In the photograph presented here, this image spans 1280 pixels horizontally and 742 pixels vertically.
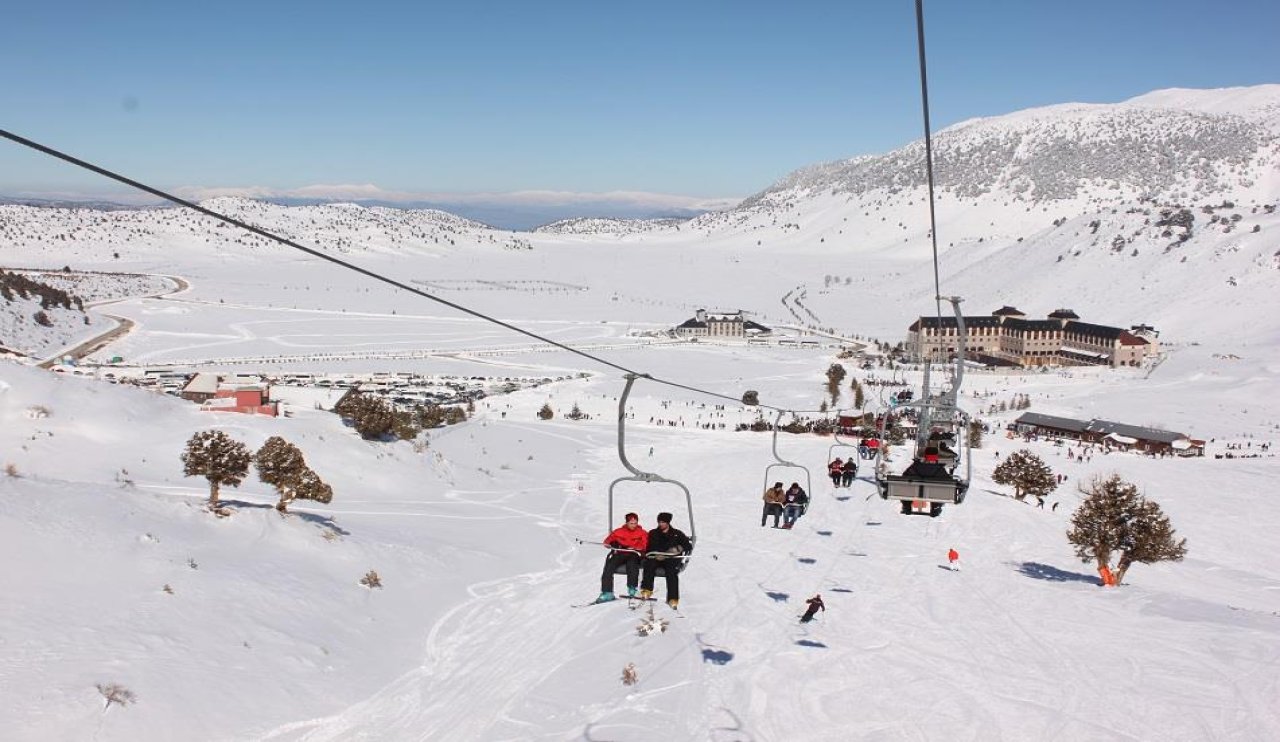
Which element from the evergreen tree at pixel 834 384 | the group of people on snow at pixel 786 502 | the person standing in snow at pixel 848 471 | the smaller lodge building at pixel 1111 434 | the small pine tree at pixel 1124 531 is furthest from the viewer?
the evergreen tree at pixel 834 384

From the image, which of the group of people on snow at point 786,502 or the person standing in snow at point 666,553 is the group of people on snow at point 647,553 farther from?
the group of people on snow at point 786,502

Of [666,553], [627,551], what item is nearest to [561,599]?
[627,551]

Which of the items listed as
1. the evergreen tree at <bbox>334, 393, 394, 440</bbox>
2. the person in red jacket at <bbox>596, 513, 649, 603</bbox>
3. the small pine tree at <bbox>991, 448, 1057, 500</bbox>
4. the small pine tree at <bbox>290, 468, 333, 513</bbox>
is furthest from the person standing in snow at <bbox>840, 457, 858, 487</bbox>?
the person in red jacket at <bbox>596, 513, 649, 603</bbox>

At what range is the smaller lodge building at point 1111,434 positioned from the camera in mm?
51906

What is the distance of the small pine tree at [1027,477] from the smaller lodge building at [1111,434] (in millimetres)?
16920

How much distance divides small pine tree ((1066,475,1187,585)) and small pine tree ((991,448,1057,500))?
12.2m

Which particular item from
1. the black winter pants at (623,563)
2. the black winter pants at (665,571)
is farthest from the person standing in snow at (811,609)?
the black winter pants at (623,563)

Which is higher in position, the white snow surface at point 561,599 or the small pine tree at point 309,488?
the small pine tree at point 309,488

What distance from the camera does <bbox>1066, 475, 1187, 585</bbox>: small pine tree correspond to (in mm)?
25406

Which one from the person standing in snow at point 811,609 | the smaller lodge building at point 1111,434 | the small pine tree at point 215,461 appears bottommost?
the smaller lodge building at point 1111,434

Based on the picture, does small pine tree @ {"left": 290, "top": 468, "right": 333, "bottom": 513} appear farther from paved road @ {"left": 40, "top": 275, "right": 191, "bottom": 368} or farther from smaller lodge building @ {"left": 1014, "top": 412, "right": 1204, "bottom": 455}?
smaller lodge building @ {"left": 1014, "top": 412, "right": 1204, "bottom": 455}

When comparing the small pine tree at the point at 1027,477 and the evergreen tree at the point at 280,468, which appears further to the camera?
the small pine tree at the point at 1027,477

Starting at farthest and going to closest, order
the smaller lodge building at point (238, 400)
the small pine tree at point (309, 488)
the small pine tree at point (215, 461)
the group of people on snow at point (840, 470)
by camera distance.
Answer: the smaller lodge building at point (238, 400)
the group of people on snow at point (840, 470)
the small pine tree at point (309, 488)
the small pine tree at point (215, 461)

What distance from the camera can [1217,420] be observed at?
62.3m
